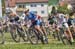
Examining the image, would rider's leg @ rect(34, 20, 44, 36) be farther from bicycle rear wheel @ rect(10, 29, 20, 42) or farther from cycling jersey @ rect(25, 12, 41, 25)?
bicycle rear wheel @ rect(10, 29, 20, 42)

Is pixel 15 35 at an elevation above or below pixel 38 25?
below

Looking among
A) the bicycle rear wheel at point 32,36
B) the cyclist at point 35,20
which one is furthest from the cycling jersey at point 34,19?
the bicycle rear wheel at point 32,36

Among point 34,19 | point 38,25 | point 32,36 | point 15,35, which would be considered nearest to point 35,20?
point 34,19

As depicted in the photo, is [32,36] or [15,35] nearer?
[32,36]

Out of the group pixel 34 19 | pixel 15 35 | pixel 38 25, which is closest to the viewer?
pixel 38 25

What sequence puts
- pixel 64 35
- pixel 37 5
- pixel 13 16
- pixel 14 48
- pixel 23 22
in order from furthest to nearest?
pixel 37 5 → pixel 23 22 → pixel 13 16 → pixel 64 35 → pixel 14 48

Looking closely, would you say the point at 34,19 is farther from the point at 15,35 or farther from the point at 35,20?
the point at 15,35

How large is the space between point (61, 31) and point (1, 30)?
2.99 meters

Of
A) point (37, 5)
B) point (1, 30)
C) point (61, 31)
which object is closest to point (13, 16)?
point (1, 30)

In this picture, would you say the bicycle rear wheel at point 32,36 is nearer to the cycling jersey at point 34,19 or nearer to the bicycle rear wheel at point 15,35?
the cycling jersey at point 34,19

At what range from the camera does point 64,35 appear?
17.8 metres

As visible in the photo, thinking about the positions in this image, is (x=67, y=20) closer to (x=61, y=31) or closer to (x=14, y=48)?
(x=61, y=31)

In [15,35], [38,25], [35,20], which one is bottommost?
[15,35]

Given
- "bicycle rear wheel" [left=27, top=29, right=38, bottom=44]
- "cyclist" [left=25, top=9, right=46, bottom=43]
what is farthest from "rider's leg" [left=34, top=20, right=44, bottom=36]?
"bicycle rear wheel" [left=27, top=29, right=38, bottom=44]
